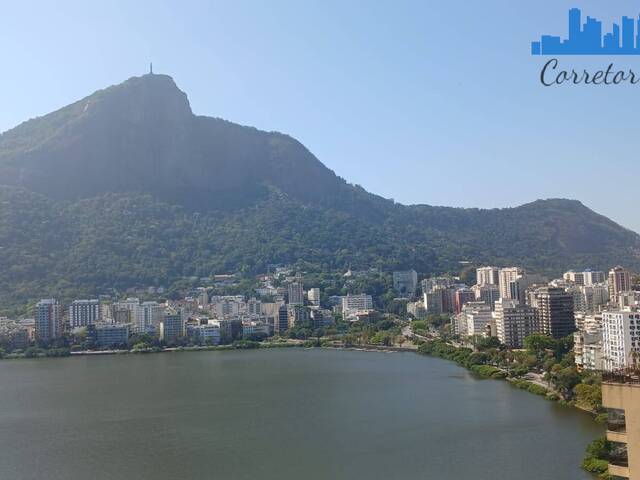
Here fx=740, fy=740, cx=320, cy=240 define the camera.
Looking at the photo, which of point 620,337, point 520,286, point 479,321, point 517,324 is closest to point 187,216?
point 520,286

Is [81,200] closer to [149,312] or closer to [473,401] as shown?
[149,312]

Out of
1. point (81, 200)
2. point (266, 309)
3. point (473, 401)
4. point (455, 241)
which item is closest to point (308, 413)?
point (473, 401)

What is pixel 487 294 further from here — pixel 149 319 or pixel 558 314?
pixel 149 319

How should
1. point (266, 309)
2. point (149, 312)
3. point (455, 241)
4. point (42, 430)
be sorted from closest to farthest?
point (42, 430), point (149, 312), point (266, 309), point (455, 241)

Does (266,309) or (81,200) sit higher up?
(81,200)

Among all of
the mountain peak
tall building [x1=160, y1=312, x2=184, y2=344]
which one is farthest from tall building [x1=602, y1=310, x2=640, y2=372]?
the mountain peak

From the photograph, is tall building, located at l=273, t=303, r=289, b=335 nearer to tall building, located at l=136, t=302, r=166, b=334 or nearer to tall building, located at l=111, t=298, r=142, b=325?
tall building, located at l=136, t=302, r=166, b=334

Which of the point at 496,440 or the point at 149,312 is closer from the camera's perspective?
the point at 496,440
